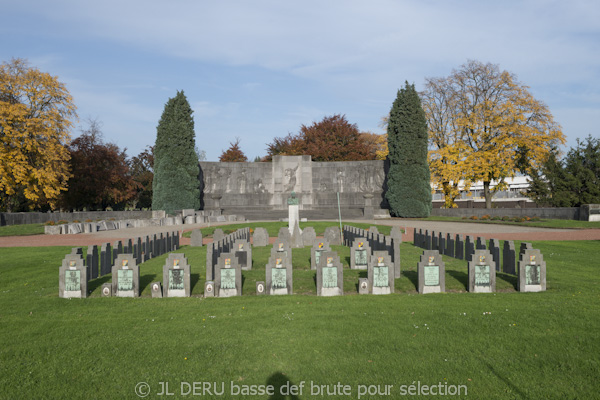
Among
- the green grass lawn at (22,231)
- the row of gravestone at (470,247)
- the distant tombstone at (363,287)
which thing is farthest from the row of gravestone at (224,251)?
the green grass lawn at (22,231)

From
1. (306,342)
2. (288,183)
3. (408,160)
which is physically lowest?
(306,342)

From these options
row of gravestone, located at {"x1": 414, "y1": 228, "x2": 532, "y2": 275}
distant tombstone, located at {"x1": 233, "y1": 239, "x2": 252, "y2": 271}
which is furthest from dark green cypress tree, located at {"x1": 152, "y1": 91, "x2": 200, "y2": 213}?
distant tombstone, located at {"x1": 233, "y1": 239, "x2": 252, "y2": 271}

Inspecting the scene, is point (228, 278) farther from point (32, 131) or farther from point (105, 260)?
point (32, 131)

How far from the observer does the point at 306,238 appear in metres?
19.7

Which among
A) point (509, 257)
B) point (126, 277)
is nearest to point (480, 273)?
point (509, 257)

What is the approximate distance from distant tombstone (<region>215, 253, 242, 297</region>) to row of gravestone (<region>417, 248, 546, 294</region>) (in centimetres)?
391

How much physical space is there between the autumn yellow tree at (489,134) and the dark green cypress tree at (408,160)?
4835 mm

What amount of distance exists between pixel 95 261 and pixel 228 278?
15.0 ft

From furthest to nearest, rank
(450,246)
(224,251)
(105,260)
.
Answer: (450,246)
(224,251)
(105,260)

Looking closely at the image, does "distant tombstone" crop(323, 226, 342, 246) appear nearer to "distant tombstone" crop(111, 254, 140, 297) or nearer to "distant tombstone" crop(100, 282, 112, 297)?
"distant tombstone" crop(111, 254, 140, 297)

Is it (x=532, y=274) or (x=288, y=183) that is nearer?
(x=532, y=274)

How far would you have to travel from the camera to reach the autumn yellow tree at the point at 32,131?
Result: 3462 centimetres

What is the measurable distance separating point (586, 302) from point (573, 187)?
33727 millimetres

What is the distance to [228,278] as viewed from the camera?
379 inches
